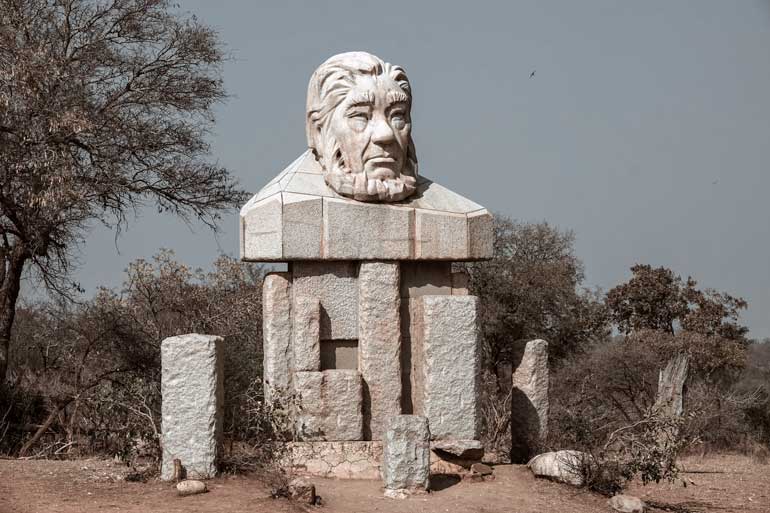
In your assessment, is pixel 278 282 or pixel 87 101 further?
pixel 87 101

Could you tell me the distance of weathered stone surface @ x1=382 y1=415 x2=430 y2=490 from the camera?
9016mm

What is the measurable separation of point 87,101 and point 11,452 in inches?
184

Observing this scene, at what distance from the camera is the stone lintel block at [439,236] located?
10.2 m

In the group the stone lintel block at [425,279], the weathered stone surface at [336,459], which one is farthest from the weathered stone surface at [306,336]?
the stone lintel block at [425,279]

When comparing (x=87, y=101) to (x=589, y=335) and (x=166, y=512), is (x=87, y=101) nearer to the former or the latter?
(x=166, y=512)

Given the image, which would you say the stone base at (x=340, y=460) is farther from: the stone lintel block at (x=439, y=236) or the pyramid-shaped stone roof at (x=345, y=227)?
the stone lintel block at (x=439, y=236)

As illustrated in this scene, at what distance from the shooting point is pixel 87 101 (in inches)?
588

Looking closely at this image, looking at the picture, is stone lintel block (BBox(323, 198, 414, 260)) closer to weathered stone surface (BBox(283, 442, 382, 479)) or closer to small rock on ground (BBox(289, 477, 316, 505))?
weathered stone surface (BBox(283, 442, 382, 479))

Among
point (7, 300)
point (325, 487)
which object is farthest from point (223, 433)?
point (7, 300)

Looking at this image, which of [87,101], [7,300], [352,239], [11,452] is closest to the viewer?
[352,239]

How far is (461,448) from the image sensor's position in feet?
32.2

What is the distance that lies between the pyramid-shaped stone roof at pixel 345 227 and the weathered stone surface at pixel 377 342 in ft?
0.63

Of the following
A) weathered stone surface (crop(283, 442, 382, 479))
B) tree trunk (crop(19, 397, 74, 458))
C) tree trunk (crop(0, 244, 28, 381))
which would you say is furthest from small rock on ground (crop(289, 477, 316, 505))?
tree trunk (crop(0, 244, 28, 381))

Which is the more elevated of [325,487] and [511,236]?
[511,236]
